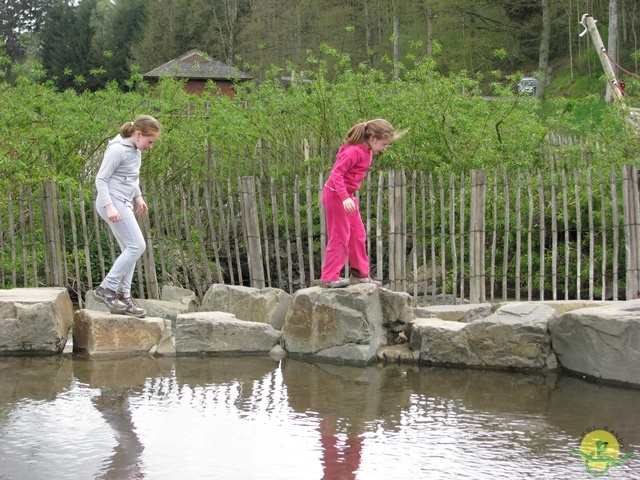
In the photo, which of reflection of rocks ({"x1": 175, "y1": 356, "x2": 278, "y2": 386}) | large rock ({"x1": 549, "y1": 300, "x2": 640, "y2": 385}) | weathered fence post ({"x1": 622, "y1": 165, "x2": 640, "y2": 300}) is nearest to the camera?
large rock ({"x1": 549, "y1": 300, "x2": 640, "y2": 385})

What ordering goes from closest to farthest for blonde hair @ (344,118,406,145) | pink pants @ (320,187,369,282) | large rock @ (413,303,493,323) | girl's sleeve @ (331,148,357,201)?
1. girl's sleeve @ (331,148,357,201)
2. blonde hair @ (344,118,406,145)
3. pink pants @ (320,187,369,282)
4. large rock @ (413,303,493,323)

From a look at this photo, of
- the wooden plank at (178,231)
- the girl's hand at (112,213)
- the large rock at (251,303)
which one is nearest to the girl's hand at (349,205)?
the large rock at (251,303)

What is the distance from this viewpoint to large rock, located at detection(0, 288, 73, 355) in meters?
6.93

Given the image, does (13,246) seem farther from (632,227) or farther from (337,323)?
(632,227)

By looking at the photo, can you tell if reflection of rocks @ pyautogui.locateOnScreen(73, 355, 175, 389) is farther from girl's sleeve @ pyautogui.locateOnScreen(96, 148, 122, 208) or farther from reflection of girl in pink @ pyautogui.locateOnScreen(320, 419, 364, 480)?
reflection of girl in pink @ pyautogui.locateOnScreen(320, 419, 364, 480)

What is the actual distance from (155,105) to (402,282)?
16.3 feet

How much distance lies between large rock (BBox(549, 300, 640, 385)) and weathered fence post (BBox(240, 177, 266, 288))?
3311mm

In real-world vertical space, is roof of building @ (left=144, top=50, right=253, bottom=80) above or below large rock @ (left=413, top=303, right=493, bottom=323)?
above

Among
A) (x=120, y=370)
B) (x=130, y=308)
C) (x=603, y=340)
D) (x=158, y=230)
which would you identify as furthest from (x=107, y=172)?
(x=603, y=340)

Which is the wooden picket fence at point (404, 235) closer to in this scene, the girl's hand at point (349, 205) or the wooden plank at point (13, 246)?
the wooden plank at point (13, 246)

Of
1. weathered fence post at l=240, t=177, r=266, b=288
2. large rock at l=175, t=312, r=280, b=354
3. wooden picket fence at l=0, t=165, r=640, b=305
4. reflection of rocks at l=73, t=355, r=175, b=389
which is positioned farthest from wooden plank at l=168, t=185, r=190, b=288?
reflection of rocks at l=73, t=355, r=175, b=389

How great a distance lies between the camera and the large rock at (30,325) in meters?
6.93

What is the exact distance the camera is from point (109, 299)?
23.3 ft

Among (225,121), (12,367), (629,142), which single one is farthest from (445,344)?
(225,121)
